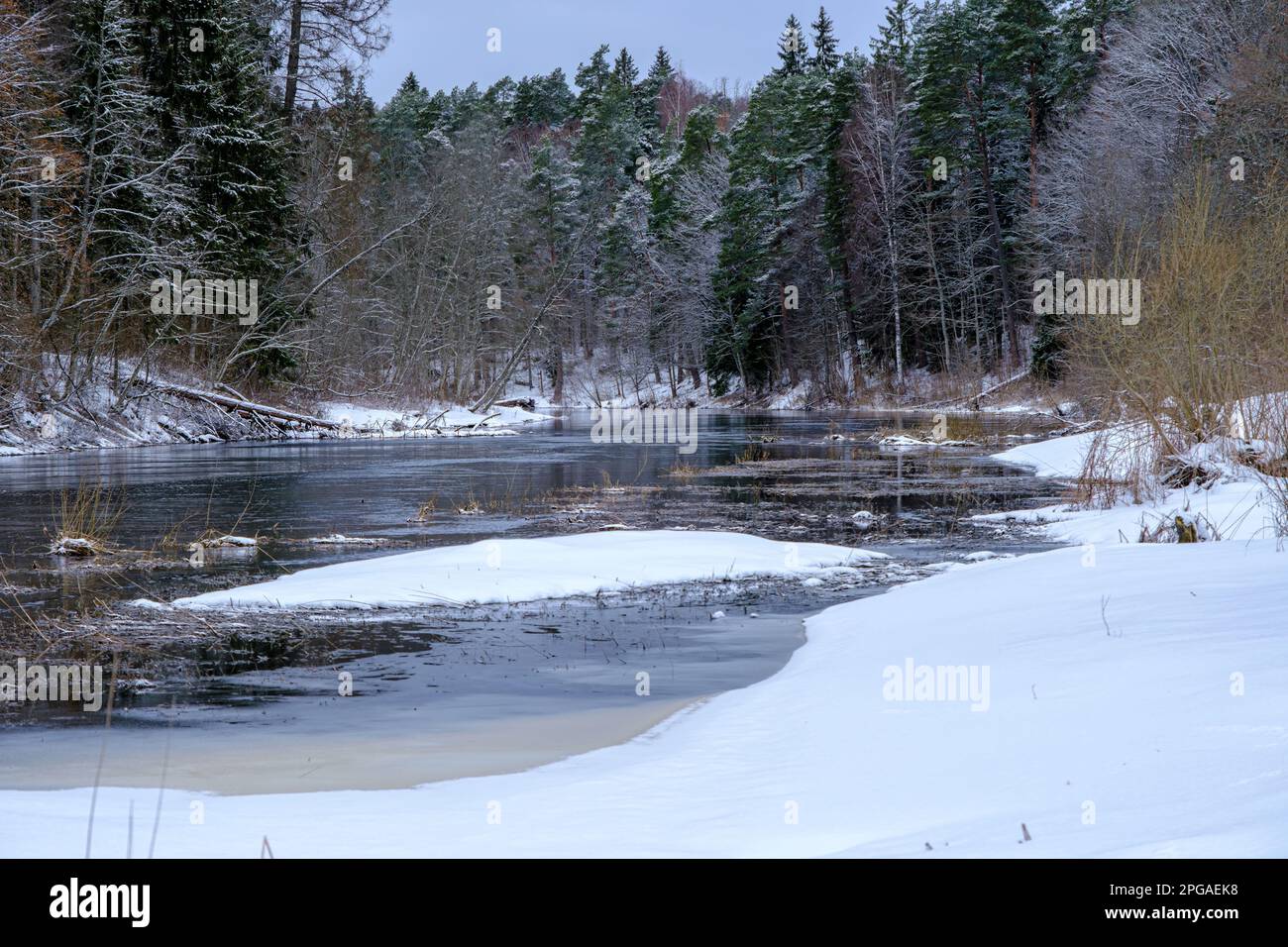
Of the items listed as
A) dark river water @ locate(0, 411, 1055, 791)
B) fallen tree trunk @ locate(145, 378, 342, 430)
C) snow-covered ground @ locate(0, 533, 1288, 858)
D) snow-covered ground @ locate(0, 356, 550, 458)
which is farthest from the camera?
fallen tree trunk @ locate(145, 378, 342, 430)

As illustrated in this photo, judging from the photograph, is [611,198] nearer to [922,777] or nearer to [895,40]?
[895,40]

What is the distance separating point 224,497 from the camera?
696 inches

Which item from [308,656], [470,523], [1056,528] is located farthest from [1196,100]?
[308,656]

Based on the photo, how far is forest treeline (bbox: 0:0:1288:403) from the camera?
27.9 meters

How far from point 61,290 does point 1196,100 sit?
32.9 m

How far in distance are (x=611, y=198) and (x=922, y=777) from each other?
78.8 m

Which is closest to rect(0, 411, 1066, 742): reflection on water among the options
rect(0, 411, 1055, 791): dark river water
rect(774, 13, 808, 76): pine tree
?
rect(0, 411, 1055, 791): dark river water

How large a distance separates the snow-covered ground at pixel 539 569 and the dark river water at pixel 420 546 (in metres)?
0.44

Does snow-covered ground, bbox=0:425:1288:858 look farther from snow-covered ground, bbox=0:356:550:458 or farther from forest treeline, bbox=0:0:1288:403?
snow-covered ground, bbox=0:356:550:458

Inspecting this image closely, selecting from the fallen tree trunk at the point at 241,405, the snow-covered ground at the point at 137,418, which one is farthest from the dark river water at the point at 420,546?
the fallen tree trunk at the point at 241,405

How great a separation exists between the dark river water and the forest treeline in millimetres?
4689

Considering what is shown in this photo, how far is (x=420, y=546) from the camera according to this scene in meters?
12.9

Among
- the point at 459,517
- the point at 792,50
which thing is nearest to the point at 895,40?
the point at 792,50
